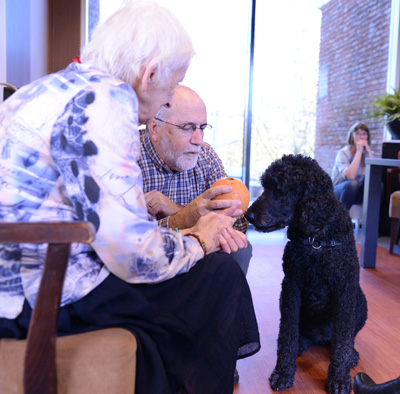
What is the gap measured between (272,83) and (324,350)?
4.23 m

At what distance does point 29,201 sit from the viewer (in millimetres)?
832

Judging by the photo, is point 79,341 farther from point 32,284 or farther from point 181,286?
point 181,286

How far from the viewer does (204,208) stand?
4.74 feet

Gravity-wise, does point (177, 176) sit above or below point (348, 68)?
below

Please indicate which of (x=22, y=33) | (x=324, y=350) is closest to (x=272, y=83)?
(x=22, y=33)

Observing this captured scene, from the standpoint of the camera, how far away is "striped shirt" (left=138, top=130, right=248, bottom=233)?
5.70 feet

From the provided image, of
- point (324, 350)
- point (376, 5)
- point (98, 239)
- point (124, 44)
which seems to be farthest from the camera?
point (376, 5)

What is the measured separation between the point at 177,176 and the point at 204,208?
0.36 meters

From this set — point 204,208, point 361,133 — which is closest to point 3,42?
point 204,208

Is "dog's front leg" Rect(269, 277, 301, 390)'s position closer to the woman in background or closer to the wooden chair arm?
the wooden chair arm

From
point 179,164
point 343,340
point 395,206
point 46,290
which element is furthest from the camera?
point 395,206

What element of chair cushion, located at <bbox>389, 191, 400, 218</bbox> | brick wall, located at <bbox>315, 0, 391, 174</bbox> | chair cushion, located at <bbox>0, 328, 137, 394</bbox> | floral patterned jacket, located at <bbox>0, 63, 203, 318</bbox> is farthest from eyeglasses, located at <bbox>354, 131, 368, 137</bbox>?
chair cushion, located at <bbox>0, 328, 137, 394</bbox>

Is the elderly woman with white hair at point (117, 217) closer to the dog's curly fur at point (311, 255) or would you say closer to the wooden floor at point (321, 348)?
the dog's curly fur at point (311, 255)

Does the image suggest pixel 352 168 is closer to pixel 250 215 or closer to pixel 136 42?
pixel 250 215
